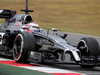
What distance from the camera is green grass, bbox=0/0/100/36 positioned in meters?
27.4

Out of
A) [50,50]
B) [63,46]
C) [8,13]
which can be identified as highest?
[8,13]

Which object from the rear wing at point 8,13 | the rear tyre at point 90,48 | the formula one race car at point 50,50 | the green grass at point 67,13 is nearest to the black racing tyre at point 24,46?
the formula one race car at point 50,50

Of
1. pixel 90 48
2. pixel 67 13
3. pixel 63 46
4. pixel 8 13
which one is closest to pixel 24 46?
pixel 63 46

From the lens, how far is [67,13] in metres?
31.3

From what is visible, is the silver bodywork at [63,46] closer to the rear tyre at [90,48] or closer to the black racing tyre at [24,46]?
the black racing tyre at [24,46]

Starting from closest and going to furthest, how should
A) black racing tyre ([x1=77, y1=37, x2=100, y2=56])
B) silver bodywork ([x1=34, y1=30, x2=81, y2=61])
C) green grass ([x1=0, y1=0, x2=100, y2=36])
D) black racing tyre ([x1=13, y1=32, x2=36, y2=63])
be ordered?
1. silver bodywork ([x1=34, y1=30, x2=81, y2=61])
2. black racing tyre ([x1=13, y1=32, x2=36, y2=63])
3. black racing tyre ([x1=77, y1=37, x2=100, y2=56])
4. green grass ([x1=0, y1=0, x2=100, y2=36])

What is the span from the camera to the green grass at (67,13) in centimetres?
2738

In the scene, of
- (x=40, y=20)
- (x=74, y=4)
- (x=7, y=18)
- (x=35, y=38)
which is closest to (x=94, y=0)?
(x=74, y=4)

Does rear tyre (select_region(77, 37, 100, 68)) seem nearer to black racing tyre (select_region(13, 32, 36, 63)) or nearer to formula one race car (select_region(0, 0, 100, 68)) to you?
formula one race car (select_region(0, 0, 100, 68))

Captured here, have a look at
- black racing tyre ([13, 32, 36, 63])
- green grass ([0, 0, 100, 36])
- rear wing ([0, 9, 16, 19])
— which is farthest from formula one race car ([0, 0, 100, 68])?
green grass ([0, 0, 100, 36])

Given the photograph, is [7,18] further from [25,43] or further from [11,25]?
[25,43]

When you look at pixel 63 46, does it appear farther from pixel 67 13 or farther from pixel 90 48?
pixel 67 13

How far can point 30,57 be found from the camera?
9.25 metres

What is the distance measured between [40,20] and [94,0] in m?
7.94
